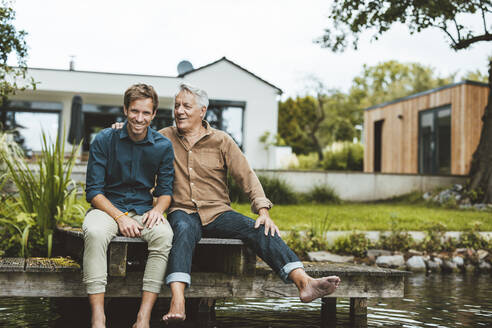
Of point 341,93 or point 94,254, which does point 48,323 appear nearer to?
point 94,254

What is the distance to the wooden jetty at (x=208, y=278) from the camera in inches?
123

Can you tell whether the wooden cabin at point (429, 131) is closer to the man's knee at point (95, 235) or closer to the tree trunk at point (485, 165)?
the tree trunk at point (485, 165)

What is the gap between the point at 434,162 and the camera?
53.3 feet

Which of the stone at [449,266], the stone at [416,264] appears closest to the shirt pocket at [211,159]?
the stone at [416,264]

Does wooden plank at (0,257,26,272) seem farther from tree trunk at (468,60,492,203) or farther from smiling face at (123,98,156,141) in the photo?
tree trunk at (468,60,492,203)

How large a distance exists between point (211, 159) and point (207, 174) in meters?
0.10

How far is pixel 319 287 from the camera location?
116 inches

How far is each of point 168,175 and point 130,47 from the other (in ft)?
56.8

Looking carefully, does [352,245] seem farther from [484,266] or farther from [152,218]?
Result: [152,218]

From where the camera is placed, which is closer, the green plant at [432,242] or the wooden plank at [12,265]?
the wooden plank at [12,265]

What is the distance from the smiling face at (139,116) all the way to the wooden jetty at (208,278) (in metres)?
0.66

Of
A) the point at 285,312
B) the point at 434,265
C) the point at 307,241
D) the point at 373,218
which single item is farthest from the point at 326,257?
the point at 373,218

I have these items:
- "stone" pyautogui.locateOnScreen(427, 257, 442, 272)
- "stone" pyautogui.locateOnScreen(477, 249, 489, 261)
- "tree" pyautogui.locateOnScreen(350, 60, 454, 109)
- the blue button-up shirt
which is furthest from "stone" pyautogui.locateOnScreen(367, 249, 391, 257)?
"tree" pyautogui.locateOnScreen(350, 60, 454, 109)

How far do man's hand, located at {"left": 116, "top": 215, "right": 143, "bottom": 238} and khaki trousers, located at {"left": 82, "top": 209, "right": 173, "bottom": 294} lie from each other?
3 cm
